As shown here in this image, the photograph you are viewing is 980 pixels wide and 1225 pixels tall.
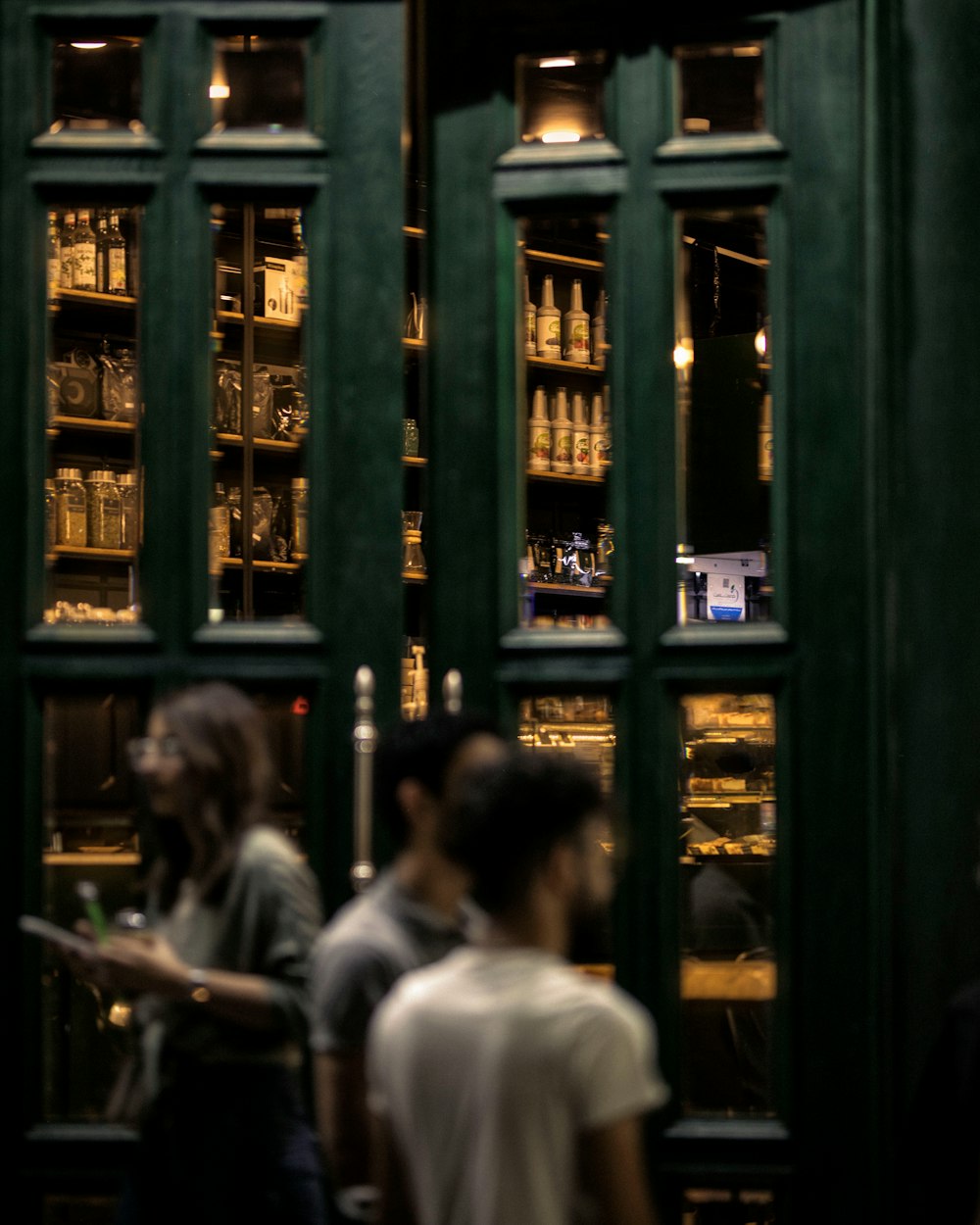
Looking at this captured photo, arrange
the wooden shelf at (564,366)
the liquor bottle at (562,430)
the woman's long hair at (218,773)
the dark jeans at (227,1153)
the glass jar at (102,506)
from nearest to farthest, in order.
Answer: the dark jeans at (227,1153)
the woman's long hair at (218,773)
the glass jar at (102,506)
the wooden shelf at (564,366)
the liquor bottle at (562,430)

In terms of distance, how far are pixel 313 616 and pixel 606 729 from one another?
65 centimetres

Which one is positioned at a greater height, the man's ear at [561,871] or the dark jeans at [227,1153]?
the man's ear at [561,871]

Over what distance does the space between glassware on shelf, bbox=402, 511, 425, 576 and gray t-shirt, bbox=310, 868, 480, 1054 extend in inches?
148

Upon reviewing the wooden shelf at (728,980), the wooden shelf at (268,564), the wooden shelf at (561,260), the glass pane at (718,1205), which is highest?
the wooden shelf at (561,260)

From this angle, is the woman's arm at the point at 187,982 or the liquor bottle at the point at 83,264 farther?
the liquor bottle at the point at 83,264

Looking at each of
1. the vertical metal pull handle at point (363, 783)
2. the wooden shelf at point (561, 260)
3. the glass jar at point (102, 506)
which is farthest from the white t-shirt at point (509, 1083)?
the wooden shelf at point (561, 260)

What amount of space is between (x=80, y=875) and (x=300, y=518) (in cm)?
114

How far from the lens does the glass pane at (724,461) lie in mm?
3865

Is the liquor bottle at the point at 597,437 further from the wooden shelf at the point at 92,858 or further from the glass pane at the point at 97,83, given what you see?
the wooden shelf at the point at 92,858

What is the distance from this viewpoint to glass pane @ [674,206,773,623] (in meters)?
3.87

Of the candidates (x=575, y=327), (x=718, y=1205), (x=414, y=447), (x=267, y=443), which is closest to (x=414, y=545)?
(x=414, y=447)

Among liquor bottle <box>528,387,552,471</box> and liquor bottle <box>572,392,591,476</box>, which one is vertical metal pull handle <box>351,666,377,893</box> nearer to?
liquor bottle <box>528,387,552,471</box>

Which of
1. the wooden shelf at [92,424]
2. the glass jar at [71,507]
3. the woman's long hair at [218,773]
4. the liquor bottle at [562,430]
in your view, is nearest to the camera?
the woman's long hair at [218,773]

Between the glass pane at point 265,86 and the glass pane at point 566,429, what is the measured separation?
5.76 feet
